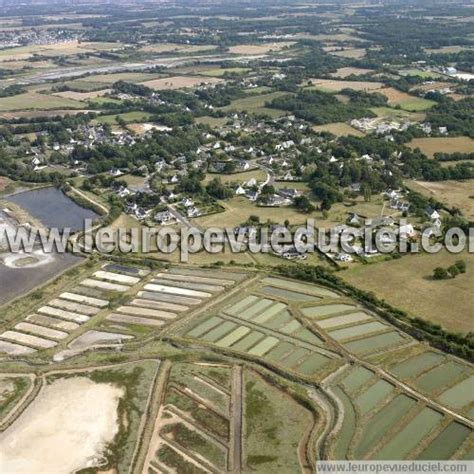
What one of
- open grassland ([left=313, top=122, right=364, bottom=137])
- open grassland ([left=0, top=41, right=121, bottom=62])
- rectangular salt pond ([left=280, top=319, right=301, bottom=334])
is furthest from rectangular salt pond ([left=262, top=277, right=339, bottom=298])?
open grassland ([left=0, top=41, right=121, bottom=62])

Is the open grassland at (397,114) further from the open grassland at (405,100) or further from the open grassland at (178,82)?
the open grassland at (178,82)

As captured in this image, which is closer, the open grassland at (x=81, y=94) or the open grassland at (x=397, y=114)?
the open grassland at (x=397, y=114)

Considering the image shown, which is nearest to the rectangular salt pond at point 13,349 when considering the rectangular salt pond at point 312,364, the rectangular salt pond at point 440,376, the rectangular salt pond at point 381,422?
the rectangular salt pond at point 312,364

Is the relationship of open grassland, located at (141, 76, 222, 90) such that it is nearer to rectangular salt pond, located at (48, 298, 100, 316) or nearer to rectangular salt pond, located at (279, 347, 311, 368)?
rectangular salt pond, located at (48, 298, 100, 316)

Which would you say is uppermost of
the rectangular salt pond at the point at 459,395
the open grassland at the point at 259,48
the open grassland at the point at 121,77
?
the open grassland at the point at 259,48

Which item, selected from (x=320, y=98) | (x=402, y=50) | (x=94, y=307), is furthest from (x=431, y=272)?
(x=402, y=50)

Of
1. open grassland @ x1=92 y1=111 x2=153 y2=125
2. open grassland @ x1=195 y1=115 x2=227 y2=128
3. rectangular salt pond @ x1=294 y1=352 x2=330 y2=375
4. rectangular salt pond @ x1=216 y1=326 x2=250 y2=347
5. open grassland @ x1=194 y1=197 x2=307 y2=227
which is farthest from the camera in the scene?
open grassland @ x1=92 y1=111 x2=153 y2=125

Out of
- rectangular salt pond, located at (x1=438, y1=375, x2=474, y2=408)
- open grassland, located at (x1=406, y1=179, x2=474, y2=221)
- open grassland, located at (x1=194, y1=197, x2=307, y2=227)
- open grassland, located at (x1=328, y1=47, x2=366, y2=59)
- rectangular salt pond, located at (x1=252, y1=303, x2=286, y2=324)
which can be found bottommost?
rectangular salt pond, located at (x1=252, y1=303, x2=286, y2=324)
